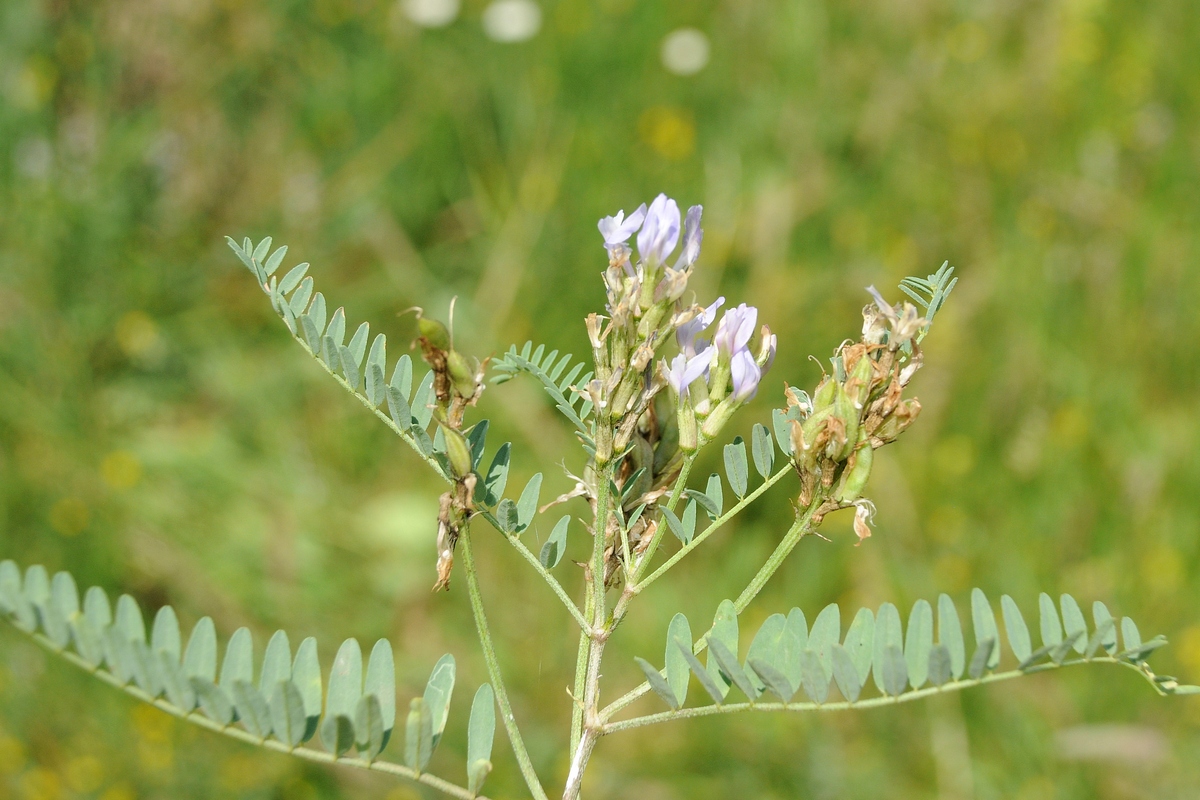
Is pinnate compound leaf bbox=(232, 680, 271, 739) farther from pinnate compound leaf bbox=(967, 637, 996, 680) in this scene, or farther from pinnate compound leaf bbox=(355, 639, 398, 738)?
pinnate compound leaf bbox=(967, 637, 996, 680)

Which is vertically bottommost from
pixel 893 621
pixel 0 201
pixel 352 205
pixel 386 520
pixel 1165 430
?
pixel 893 621

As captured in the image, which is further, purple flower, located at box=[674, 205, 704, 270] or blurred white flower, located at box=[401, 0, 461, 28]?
blurred white flower, located at box=[401, 0, 461, 28]

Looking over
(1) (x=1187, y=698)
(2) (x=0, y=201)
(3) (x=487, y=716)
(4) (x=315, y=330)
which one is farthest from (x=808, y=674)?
(2) (x=0, y=201)

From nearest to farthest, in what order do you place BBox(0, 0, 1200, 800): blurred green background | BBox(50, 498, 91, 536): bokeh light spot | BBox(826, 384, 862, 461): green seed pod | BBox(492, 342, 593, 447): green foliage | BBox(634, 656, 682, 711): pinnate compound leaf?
BBox(634, 656, 682, 711): pinnate compound leaf, BBox(826, 384, 862, 461): green seed pod, BBox(492, 342, 593, 447): green foliage, BBox(0, 0, 1200, 800): blurred green background, BBox(50, 498, 91, 536): bokeh light spot

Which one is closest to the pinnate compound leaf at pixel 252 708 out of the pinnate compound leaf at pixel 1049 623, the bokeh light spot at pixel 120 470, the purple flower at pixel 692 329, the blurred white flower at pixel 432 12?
Result: the purple flower at pixel 692 329

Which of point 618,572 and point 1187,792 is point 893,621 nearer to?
point 618,572

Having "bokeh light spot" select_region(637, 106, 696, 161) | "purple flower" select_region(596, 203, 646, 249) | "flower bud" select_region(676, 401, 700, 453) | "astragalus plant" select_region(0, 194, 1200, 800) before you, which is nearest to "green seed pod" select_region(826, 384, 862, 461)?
"astragalus plant" select_region(0, 194, 1200, 800)

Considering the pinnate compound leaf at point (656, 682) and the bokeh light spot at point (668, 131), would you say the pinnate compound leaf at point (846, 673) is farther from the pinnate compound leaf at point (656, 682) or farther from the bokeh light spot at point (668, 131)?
the bokeh light spot at point (668, 131)
